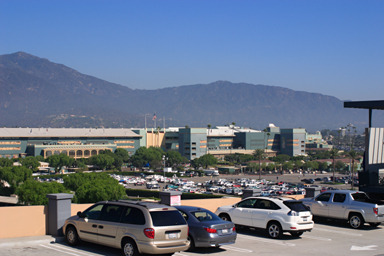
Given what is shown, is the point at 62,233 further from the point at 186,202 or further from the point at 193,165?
the point at 193,165

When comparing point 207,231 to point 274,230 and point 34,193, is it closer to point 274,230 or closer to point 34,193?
point 274,230

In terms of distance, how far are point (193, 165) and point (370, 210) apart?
392 feet

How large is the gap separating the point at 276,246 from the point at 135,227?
506cm

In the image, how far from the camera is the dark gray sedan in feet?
40.6

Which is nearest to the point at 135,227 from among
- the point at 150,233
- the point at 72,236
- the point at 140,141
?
the point at 150,233

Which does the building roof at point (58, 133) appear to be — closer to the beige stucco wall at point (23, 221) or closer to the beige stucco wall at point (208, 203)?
the beige stucco wall at point (208, 203)

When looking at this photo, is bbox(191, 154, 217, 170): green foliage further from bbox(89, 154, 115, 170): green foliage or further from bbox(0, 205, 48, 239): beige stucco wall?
bbox(0, 205, 48, 239): beige stucco wall

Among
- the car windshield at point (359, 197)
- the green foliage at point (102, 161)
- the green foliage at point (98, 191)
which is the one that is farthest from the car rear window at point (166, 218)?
the green foliage at point (102, 161)

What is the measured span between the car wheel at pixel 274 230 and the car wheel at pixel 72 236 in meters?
6.44

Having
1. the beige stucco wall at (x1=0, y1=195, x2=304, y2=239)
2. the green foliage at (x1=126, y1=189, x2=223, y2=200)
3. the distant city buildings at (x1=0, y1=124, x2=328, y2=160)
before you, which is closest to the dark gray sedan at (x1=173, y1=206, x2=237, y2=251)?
the beige stucco wall at (x1=0, y1=195, x2=304, y2=239)

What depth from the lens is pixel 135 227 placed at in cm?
1108

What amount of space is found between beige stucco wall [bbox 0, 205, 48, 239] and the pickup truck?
1111cm

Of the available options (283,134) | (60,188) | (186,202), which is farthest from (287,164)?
(186,202)

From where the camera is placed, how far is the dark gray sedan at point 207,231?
12.4 meters
